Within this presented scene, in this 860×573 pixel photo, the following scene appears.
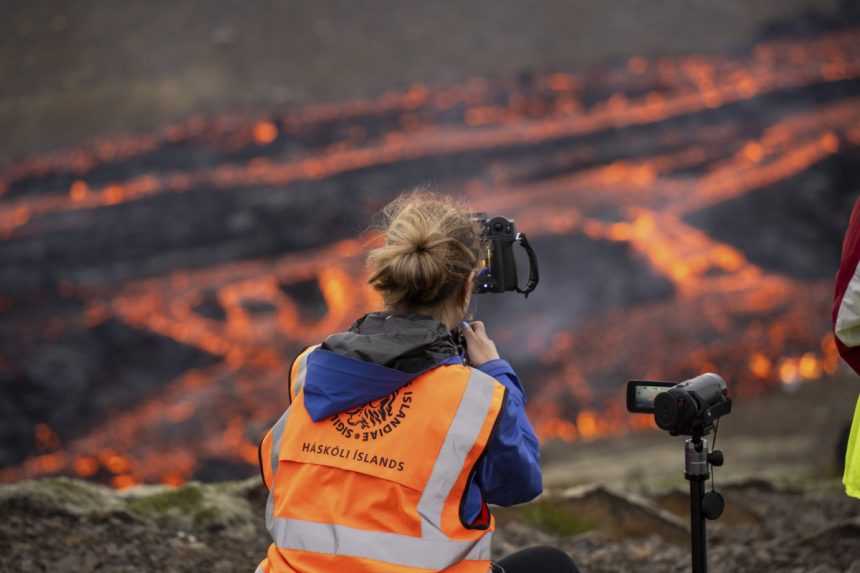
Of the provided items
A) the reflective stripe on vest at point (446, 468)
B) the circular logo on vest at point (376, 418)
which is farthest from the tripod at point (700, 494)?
the circular logo on vest at point (376, 418)

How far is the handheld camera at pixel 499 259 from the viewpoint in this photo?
280 centimetres

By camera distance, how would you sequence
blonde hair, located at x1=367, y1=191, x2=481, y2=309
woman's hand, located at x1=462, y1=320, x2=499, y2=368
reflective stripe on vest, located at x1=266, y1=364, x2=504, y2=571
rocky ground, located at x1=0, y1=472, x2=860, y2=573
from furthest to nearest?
rocky ground, located at x1=0, y1=472, x2=860, y2=573 → woman's hand, located at x1=462, y1=320, x2=499, y2=368 → blonde hair, located at x1=367, y1=191, x2=481, y2=309 → reflective stripe on vest, located at x1=266, y1=364, x2=504, y2=571

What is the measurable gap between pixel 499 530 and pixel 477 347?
10.3 ft

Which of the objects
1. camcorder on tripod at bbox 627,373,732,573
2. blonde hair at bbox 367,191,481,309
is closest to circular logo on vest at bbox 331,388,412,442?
blonde hair at bbox 367,191,481,309

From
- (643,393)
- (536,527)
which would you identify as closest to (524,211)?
(536,527)

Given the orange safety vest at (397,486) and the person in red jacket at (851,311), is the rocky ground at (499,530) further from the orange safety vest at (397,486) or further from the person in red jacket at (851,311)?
the orange safety vest at (397,486)

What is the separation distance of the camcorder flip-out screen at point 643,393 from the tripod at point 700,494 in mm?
145

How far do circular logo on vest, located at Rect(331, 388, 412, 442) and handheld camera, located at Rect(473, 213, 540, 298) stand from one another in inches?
20.5

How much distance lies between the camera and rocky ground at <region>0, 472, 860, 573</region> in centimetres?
439

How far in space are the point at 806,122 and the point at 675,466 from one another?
8.73 m

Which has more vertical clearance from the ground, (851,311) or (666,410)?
(851,311)

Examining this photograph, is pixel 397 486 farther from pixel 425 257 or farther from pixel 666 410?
pixel 666 410

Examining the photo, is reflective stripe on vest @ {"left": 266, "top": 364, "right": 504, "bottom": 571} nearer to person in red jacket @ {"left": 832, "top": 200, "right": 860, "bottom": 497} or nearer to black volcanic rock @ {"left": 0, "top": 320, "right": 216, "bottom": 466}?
person in red jacket @ {"left": 832, "top": 200, "right": 860, "bottom": 497}

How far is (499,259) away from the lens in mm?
2816
